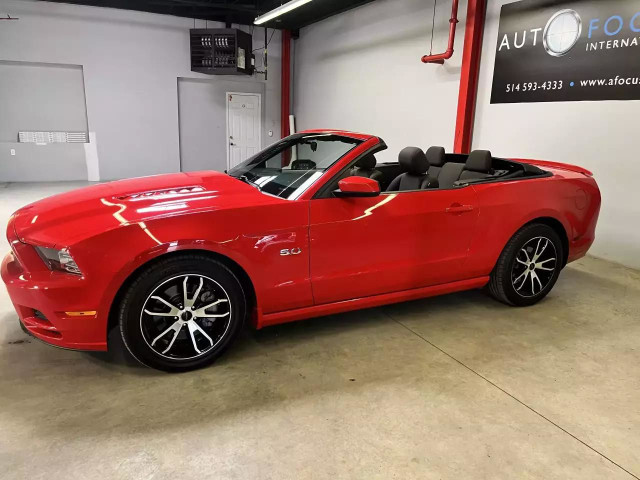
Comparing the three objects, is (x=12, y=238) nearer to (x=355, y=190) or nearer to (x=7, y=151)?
(x=355, y=190)

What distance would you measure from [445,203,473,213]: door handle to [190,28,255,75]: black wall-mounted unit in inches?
329

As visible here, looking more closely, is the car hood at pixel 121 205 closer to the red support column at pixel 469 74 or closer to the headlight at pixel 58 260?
the headlight at pixel 58 260

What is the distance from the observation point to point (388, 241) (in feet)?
8.84

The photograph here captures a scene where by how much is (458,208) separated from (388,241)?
1.91 feet

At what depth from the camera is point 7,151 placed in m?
9.14

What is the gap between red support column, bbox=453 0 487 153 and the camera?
5.86 m

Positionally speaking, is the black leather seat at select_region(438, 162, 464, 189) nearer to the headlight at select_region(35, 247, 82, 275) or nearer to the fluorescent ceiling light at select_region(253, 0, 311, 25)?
the headlight at select_region(35, 247, 82, 275)

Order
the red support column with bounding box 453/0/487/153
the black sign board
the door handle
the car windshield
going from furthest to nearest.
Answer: the red support column with bounding box 453/0/487/153 → the black sign board → the door handle → the car windshield

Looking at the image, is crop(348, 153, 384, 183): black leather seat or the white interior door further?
the white interior door

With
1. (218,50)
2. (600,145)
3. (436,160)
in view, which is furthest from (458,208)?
(218,50)

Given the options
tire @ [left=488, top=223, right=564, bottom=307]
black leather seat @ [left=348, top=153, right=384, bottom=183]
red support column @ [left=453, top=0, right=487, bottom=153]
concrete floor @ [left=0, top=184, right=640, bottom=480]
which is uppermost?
red support column @ [left=453, top=0, right=487, bottom=153]

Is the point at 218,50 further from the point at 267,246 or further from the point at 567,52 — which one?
the point at 267,246

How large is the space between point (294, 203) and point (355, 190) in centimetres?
35

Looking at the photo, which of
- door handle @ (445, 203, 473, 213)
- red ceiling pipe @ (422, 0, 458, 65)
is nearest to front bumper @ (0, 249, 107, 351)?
door handle @ (445, 203, 473, 213)
